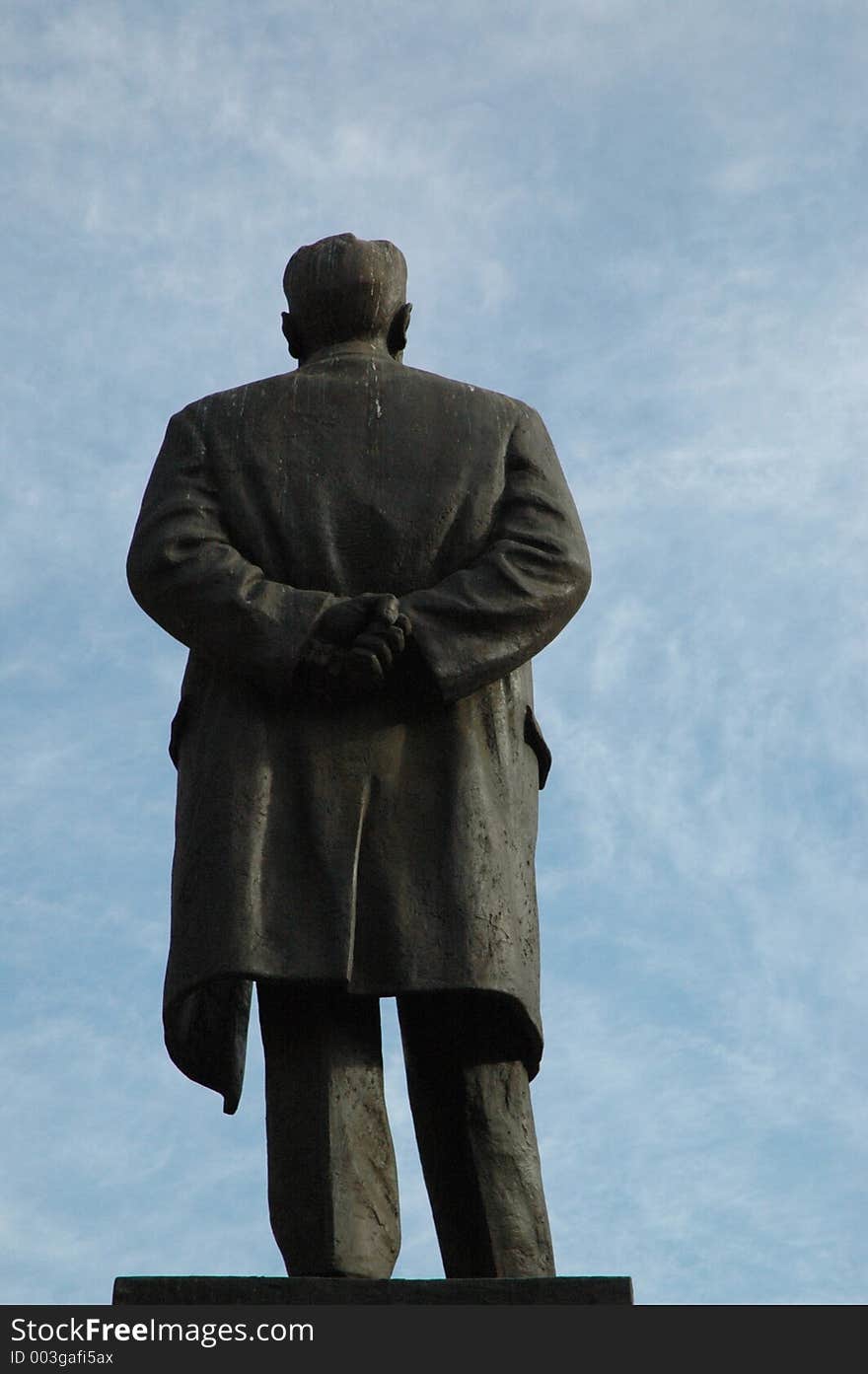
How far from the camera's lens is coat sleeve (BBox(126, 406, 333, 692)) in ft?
28.7

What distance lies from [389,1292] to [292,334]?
3.71m

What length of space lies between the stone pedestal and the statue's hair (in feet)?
11.7

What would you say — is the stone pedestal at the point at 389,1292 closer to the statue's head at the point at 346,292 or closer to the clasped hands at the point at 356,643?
the clasped hands at the point at 356,643

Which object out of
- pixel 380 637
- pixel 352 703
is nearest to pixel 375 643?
pixel 380 637

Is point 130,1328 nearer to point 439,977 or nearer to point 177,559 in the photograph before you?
point 439,977

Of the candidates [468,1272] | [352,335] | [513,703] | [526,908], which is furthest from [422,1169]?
[352,335]

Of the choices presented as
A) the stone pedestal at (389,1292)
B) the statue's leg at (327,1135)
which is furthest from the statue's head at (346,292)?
the stone pedestal at (389,1292)

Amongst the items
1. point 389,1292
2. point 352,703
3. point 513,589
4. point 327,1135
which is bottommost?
point 389,1292

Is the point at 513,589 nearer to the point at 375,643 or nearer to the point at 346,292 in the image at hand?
the point at 375,643

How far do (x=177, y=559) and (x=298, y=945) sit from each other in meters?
1.42

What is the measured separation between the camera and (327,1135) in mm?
8398

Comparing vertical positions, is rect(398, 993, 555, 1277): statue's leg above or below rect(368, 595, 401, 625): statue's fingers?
below

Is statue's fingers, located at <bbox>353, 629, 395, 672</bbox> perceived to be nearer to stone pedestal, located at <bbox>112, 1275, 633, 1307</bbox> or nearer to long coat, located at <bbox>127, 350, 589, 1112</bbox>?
long coat, located at <bbox>127, 350, 589, 1112</bbox>

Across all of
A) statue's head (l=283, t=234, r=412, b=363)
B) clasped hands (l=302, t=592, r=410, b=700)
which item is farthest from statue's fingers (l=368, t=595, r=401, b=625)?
statue's head (l=283, t=234, r=412, b=363)
